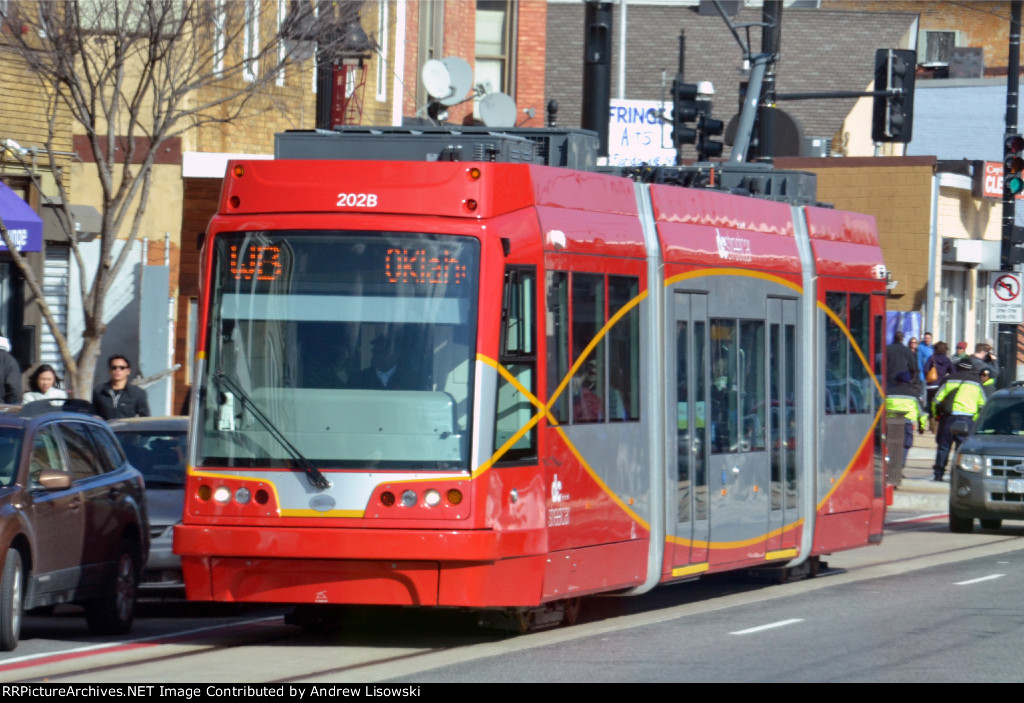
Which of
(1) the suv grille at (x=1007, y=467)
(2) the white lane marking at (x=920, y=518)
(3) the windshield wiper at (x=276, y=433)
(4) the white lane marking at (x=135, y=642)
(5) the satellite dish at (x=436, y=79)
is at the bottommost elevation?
(4) the white lane marking at (x=135, y=642)

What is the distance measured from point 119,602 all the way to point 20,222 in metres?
8.90

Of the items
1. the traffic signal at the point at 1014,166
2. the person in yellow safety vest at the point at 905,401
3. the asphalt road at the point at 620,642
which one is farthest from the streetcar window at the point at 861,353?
the traffic signal at the point at 1014,166

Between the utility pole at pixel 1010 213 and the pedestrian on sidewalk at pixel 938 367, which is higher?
the utility pole at pixel 1010 213

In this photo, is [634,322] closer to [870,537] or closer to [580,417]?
[580,417]

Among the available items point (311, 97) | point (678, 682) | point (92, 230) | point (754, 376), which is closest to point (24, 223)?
point (92, 230)

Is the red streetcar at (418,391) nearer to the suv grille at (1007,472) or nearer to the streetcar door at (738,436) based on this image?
the streetcar door at (738,436)

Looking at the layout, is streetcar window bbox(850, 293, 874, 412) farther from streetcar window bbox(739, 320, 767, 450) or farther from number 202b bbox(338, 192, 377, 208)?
number 202b bbox(338, 192, 377, 208)

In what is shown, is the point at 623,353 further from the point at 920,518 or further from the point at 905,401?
the point at 905,401

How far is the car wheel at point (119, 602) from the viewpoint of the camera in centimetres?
1230

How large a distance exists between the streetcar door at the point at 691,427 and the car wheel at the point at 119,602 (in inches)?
151

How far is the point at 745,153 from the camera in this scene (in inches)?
997

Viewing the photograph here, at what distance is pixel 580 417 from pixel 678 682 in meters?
2.56

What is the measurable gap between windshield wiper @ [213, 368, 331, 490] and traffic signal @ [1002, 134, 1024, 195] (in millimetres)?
18592

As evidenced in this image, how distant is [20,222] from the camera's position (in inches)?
801
